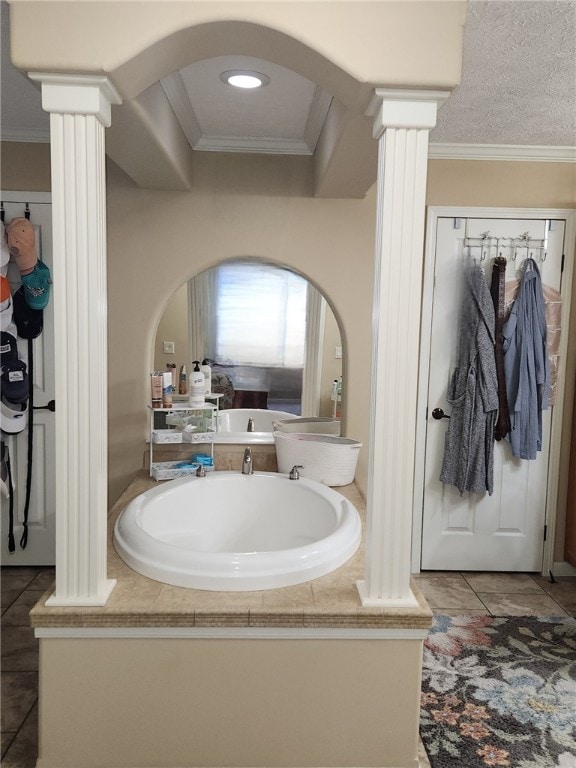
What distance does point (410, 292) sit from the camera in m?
1.75

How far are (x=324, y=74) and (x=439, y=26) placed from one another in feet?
1.07

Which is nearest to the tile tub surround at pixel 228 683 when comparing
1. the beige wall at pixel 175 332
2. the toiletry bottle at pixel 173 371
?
the toiletry bottle at pixel 173 371

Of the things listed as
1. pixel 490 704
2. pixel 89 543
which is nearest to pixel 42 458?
→ pixel 89 543

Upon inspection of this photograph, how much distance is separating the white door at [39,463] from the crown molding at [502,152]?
216 centimetres

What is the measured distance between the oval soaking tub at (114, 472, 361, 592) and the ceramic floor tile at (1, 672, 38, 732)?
0.72m

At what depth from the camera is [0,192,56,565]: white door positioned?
336cm

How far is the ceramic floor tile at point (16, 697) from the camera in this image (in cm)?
217

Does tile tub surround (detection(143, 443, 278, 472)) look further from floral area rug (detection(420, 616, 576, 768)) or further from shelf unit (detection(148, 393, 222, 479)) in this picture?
floral area rug (detection(420, 616, 576, 768))

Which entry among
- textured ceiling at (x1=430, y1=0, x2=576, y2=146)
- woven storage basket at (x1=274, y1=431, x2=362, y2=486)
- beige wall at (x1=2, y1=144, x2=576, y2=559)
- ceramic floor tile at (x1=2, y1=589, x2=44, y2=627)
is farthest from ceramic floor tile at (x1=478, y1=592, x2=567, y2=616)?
textured ceiling at (x1=430, y1=0, x2=576, y2=146)

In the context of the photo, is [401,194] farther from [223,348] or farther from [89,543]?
[223,348]

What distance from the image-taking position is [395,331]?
1763 mm

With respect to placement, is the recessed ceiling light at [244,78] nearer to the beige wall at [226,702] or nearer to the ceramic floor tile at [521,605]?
the beige wall at [226,702]

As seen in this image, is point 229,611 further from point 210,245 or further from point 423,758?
point 210,245

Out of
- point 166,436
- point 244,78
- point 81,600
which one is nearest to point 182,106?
point 244,78
